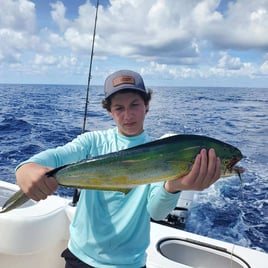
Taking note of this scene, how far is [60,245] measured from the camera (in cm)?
247

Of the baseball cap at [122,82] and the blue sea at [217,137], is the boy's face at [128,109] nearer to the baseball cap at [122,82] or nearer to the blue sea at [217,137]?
the baseball cap at [122,82]

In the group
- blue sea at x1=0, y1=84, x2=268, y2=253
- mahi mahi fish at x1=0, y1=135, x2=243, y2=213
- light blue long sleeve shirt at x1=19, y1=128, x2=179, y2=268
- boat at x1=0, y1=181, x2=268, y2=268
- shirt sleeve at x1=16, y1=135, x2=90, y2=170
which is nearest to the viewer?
mahi mahi fish at x1=0, y1=135, x2=243, y2=213

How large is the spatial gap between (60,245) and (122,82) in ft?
4.89

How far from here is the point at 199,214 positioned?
19.1ft

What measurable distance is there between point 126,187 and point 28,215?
1.26 meters

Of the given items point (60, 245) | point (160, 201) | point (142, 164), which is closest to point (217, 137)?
point (60, 245)

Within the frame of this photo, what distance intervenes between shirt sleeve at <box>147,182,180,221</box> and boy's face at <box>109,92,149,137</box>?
1.01 ft

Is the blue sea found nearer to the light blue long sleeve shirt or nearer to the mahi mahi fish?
the light blue long sleeve shirt

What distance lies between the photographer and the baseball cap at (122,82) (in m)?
1.51

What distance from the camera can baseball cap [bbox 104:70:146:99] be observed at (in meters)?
1.51

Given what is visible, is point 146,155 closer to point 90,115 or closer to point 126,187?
point 126,187

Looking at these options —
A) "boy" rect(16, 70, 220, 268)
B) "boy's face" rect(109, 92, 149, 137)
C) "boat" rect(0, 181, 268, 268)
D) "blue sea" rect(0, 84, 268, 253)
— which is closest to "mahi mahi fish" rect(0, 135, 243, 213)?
"boy" rect(16, 70, 220, 268)

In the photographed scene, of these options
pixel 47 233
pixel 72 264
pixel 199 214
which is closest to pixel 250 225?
pixel 199 214

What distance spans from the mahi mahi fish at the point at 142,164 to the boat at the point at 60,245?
42.7 inches
